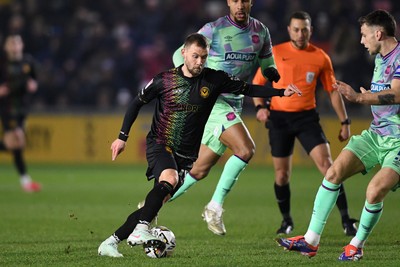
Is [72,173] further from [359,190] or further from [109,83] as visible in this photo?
[359,190]

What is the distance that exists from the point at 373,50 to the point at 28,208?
6434 mm

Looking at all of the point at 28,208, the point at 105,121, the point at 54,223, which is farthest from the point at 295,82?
the point at 105,121

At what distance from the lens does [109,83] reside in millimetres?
20469

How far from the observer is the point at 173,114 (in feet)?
26.1

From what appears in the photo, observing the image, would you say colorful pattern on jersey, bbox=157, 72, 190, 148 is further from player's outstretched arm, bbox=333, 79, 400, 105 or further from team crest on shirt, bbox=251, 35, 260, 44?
team crest on shirt, bbox=251, 35, 260, 44

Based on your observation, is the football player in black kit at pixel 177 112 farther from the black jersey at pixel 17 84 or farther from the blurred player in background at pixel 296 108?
the black jersey at pixel 17 84

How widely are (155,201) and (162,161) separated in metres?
0.43

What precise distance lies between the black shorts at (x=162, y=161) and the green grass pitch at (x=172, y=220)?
732 mm

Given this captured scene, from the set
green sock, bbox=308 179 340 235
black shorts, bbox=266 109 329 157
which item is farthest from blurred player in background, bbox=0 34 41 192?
green sock, bbox=308 179 340 235

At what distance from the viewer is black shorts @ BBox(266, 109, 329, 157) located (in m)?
9.87

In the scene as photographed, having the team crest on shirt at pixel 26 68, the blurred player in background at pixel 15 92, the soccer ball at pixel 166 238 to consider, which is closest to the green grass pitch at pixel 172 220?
the soccer ball at pixel 166 238

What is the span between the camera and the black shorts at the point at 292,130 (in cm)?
987

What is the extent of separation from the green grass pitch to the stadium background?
140 centimetres

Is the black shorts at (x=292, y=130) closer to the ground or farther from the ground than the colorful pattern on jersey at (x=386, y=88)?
closer to the ground
